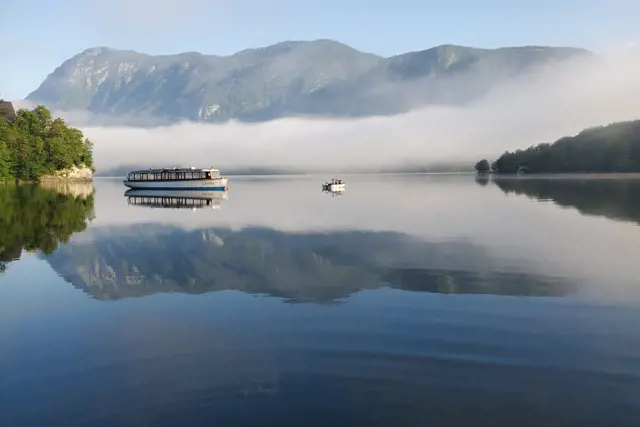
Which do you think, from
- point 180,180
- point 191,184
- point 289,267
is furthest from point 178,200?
point 289,267

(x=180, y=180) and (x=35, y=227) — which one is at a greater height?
(x=180, y=180)

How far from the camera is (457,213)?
65062 mm

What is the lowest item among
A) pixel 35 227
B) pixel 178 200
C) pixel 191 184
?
pixel 178 200

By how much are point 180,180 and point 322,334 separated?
133 m

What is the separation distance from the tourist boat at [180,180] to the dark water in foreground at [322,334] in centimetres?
10326

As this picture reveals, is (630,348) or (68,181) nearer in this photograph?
(630,348)

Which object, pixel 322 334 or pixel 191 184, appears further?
pixel 191 184

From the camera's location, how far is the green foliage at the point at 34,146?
15600 cm

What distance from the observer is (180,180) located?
5605 inches

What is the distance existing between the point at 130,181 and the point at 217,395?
516ft

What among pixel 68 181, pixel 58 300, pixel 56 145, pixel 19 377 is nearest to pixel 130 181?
pixel 56 145

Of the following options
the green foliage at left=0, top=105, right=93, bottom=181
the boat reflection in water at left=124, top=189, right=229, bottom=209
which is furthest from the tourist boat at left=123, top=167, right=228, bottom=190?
the green foliage at left=0, top=105, right=93, bottom=181

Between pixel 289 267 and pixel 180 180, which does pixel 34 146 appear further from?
pixel 289 267

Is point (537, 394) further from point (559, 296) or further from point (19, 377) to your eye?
point (19, 377)
